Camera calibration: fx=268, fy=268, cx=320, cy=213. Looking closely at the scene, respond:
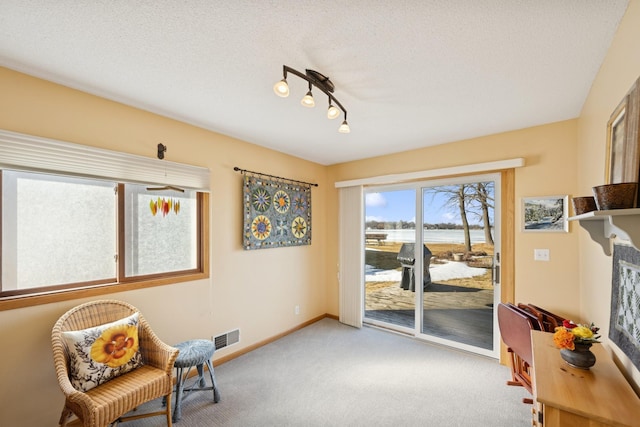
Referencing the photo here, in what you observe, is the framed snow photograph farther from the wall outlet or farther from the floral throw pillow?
the floral throw pillow

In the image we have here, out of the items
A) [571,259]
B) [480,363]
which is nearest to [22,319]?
[480,363]

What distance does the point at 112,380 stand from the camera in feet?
5.86

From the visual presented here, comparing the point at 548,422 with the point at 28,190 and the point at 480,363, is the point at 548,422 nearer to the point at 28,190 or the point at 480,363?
the point at 480,363

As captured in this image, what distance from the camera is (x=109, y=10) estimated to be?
4.12 feet

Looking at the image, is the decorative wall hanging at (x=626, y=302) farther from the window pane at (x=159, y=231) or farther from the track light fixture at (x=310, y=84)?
the window pane at (x=159, y=231)

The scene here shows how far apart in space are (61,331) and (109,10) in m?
1.92

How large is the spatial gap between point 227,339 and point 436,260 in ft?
8.63

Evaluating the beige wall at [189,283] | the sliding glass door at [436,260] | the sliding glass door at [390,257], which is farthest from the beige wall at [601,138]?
the beige wall at [189,283]

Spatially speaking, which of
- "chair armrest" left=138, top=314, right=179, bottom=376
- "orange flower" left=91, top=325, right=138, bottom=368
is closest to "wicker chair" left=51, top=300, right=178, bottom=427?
"chair armrest" left=138, top=314, right=179, bottom=376

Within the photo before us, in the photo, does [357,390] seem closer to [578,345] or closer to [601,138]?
[578,345]

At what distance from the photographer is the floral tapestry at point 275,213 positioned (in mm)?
3125

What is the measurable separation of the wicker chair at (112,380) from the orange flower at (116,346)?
0.11m

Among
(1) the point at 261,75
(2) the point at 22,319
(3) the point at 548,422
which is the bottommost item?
(3) the point at 548,422

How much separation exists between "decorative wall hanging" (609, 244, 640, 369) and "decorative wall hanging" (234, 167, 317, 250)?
2906 mm
